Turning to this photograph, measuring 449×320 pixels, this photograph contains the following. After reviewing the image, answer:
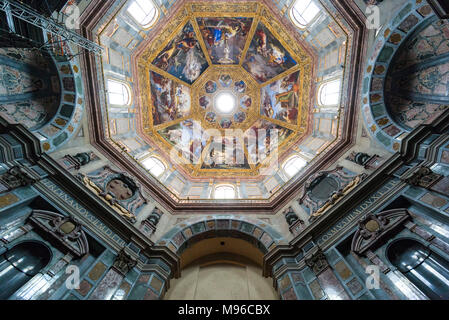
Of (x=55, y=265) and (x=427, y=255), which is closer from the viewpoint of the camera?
(x=427, y=255)

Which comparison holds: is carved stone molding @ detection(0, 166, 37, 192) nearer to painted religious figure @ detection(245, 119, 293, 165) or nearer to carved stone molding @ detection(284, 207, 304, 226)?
carved stone molding @ detection(284, 207, 304, 226)

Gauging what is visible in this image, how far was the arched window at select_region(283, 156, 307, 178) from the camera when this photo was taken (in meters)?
15.0

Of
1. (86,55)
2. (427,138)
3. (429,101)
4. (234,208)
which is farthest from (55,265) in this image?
(429,101)

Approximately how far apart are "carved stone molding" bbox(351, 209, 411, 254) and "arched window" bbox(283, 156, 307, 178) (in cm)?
672

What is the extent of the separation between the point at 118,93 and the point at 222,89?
10.1m

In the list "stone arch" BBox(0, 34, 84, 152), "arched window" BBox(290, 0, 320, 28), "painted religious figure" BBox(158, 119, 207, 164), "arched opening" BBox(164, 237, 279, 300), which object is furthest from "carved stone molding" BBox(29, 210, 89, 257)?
"arched window" BBox(290, 0, 320, 28)

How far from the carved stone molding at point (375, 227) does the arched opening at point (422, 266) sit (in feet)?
1.45

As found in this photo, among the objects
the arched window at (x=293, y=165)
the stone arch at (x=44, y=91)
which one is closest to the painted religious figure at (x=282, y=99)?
the arched window at (x=293, y=165)

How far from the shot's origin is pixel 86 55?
1155 cm

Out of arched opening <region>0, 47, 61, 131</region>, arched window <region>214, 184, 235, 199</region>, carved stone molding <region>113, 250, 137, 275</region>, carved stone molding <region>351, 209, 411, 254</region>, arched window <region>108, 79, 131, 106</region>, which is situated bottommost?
carved stone molding <region>113, 250, 137, 275</region>

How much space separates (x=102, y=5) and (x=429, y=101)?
14972 mm

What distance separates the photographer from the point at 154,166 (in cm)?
1585

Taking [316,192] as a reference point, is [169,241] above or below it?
below

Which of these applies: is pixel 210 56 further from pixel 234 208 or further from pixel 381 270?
pixel 381 270
